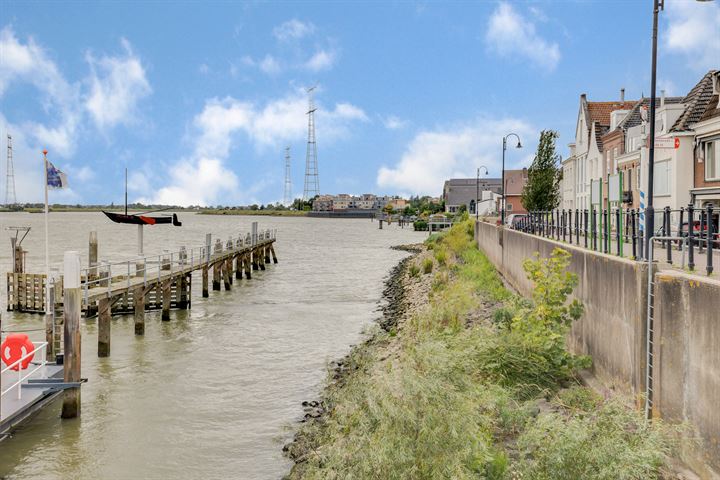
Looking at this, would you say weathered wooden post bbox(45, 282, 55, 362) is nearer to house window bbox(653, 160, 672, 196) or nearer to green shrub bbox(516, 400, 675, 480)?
green shrub bbox(516, 400, 675, 480)

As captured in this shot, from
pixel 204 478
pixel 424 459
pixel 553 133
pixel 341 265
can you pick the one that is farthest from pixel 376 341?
pixel 553 133

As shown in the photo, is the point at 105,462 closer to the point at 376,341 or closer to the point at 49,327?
the point at 49,327

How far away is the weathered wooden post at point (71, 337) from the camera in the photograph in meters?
13.5

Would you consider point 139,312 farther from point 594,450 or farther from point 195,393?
point 594,450

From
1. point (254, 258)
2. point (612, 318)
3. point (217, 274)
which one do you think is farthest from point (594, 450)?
point (254, 258)

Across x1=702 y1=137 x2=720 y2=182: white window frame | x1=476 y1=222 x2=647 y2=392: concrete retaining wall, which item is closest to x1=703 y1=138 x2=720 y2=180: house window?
x1=702 y1=137 x2=720 y2=182: white window frame

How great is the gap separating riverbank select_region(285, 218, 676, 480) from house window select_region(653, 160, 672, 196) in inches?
803

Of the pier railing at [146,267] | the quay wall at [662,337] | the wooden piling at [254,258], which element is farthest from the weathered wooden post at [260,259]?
the quay wall at [662,337]

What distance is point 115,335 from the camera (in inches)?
892

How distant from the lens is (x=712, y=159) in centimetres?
2777

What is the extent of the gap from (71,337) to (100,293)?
6.24 meters

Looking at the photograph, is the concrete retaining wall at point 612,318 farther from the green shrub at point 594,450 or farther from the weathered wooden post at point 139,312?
the weathered wooden post at point 139,312

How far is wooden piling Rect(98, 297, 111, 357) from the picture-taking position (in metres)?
19.4

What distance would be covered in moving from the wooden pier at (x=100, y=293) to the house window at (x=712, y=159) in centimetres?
2399
